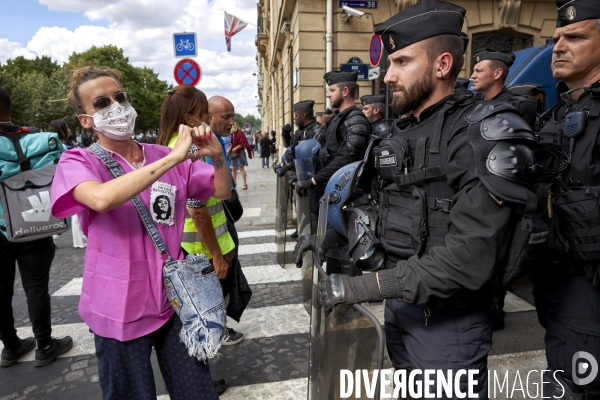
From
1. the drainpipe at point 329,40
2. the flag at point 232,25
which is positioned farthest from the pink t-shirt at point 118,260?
the flag at point 232,25

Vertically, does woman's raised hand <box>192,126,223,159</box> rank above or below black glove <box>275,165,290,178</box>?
above

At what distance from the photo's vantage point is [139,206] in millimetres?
1825

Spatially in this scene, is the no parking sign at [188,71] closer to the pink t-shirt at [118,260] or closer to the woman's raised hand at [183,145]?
the pink t-shirt at [118,260]

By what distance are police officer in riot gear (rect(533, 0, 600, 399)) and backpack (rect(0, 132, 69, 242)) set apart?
10.6ft

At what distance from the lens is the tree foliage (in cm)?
4062

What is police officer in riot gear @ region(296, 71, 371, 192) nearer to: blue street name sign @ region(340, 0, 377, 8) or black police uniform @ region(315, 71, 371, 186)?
black police uniform @ region(315, 71, 371, 186)

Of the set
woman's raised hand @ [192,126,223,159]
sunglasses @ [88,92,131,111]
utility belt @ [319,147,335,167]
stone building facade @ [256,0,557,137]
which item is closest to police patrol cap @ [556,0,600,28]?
woman's raised hand @ [192,126,223,159]

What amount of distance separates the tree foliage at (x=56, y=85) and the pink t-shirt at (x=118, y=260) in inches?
1213

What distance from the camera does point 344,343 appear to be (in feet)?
5.03

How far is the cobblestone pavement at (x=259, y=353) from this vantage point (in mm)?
3023

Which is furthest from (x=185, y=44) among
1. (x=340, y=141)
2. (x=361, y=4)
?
(x=340, y=141)

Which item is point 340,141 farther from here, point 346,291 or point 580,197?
point 346,291

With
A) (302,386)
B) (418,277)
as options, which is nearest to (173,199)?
(418,277)

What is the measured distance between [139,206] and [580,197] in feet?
6.18
